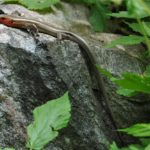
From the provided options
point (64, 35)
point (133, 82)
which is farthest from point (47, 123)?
point (64, 35)

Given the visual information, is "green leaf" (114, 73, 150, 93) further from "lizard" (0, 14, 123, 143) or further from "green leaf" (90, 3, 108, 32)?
"green leaf" (90, 3, 108, 32)

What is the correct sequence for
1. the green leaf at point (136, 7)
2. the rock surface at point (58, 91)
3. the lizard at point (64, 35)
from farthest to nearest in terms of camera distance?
the lizard at point (64, 35) → the rock surface at point (58, 91) → the green leaf at point (136, 7)

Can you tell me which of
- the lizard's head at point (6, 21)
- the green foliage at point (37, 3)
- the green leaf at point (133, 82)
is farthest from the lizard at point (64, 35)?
the green leaf at point (133, 82)

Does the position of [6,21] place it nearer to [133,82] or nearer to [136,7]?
[133,82]

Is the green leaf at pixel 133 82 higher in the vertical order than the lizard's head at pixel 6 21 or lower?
higher

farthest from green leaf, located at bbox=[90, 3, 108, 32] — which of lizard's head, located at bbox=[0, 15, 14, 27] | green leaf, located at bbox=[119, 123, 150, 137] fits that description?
green leaf, located at bbox=[119, 123, 150, 137]

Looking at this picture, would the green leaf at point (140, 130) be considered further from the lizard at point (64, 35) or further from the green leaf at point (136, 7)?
the lizard at point (64, 35)

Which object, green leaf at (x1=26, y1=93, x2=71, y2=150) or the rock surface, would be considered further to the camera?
the rock surface

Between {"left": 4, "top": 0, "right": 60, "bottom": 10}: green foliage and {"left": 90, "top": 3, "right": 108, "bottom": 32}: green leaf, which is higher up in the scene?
{"left": 4, "top": 0, "right": 60, "bottom": 10}: green foliage
